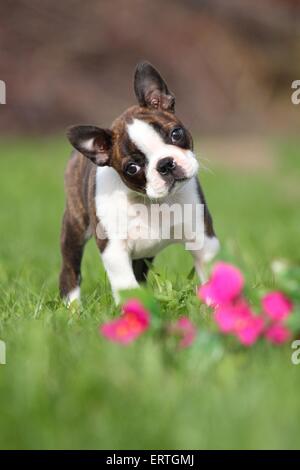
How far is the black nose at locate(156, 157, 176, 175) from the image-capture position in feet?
13.0

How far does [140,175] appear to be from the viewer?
4.05m

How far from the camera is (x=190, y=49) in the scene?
63.3ft

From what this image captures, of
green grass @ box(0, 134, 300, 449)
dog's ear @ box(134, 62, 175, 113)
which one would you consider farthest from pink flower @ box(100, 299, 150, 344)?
dog's ear @ box(134, 62, 175, 113)

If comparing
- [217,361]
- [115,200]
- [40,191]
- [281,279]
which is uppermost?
[40,191]

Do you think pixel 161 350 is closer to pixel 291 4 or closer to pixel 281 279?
pixel 281 279

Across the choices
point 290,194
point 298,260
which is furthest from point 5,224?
point 290,194

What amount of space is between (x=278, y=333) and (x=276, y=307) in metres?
0.09

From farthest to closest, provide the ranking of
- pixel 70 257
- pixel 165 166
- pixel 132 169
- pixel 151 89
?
pixel 70 257
pixel 151 89
pixel 132 169
pixel 165 166

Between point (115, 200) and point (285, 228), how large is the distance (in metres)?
4.74

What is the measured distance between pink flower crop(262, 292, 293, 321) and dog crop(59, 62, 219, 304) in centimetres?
99

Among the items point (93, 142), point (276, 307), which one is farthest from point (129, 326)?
point (93, 142)

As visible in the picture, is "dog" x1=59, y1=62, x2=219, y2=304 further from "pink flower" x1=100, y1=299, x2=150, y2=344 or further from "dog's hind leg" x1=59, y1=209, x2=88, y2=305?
"pink flower" x1=100, y1=299, x2=150, y2=344

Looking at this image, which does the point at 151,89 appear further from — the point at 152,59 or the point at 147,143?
the point at 152,59

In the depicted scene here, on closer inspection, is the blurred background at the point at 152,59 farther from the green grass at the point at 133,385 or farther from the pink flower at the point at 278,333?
the pink flower at the point at 278,333
